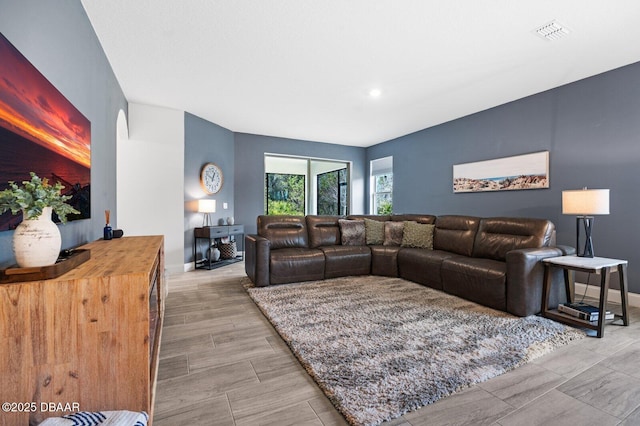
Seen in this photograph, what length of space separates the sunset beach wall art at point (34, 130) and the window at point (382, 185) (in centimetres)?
575

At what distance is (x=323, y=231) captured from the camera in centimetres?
454

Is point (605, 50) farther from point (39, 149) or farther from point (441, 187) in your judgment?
point (39, 149)

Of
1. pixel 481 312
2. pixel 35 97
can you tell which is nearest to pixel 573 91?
pixel 481 312

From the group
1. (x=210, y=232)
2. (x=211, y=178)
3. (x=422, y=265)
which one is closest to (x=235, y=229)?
(x=210, y=232)

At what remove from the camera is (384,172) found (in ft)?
22.6

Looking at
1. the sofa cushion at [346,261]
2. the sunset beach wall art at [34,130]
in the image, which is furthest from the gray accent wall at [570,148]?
the sunset beach wall art at [34,130]

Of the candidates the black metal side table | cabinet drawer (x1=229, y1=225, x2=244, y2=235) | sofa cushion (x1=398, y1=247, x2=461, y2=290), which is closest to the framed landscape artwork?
sofa cushion (x1=398, y1=247, x2=461, y2=290)

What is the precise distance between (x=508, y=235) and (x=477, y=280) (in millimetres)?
784

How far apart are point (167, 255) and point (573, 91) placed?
20.2 ft

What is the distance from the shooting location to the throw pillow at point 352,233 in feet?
14.9

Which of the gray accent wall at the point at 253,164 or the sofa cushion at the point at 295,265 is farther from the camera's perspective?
the gray accent wall at the point at 253,164

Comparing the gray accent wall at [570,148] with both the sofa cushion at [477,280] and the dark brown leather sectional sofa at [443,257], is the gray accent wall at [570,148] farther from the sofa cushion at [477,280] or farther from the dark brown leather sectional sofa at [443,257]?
the sofa cushion at [477,280]

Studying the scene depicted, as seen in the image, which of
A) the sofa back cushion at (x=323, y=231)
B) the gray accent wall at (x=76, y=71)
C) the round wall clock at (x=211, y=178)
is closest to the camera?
the gray accent wall at (x=76, y=71)

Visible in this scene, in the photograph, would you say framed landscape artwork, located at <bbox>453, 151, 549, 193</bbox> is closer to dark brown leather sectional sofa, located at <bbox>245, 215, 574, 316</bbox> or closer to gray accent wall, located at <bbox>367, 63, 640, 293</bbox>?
gray accent wall, located at <bbox>367, 63, 640, 293</bbox>
